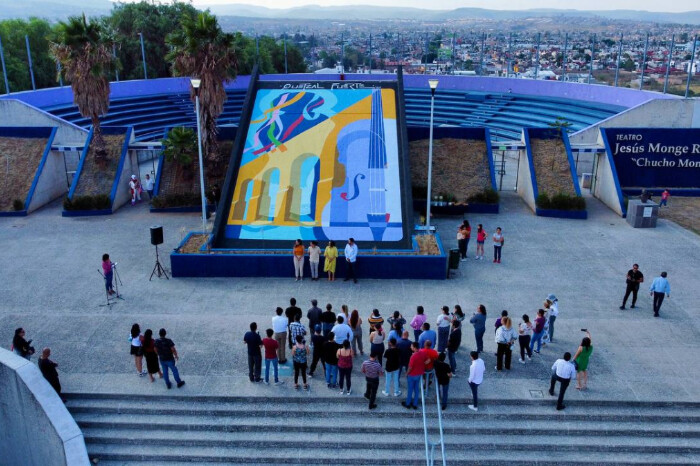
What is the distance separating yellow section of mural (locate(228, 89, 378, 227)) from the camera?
20.9 m

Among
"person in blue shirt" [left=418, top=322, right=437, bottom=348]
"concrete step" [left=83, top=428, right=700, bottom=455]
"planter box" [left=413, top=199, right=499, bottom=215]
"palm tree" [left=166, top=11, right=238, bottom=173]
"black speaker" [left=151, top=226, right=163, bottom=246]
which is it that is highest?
"palm tree" [left=166, top=11, right=238, bottom=173]

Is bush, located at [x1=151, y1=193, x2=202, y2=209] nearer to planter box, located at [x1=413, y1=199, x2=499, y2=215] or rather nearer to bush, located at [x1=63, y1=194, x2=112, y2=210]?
bush, located at [x1=63, y1=194, x2=112, y2=210]

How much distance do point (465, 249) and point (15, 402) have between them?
487 inches

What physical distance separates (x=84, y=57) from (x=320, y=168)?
10072 millimetres

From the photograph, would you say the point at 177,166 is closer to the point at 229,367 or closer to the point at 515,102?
the point at 229,367

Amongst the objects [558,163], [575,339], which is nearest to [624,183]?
[558,163]

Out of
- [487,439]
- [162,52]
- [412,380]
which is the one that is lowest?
[487,439]

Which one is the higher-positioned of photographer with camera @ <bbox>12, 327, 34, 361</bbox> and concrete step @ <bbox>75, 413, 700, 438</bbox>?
photographer with camera @ <bbox>12, 327, 34, 361</bbox>

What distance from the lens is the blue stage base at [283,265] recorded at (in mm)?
17531

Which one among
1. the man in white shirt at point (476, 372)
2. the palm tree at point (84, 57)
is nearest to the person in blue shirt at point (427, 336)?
the man in white shirt at point (476, 372)

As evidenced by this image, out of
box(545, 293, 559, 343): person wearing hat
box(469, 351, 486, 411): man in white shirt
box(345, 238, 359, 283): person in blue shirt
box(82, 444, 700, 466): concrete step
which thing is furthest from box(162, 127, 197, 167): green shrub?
box(469, 351, 486, 411): man in white shirt

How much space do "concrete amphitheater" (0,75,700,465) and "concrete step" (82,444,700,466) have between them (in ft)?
0.09

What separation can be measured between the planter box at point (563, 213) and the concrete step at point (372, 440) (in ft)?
41.9

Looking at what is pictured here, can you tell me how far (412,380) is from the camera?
38.4 ft
